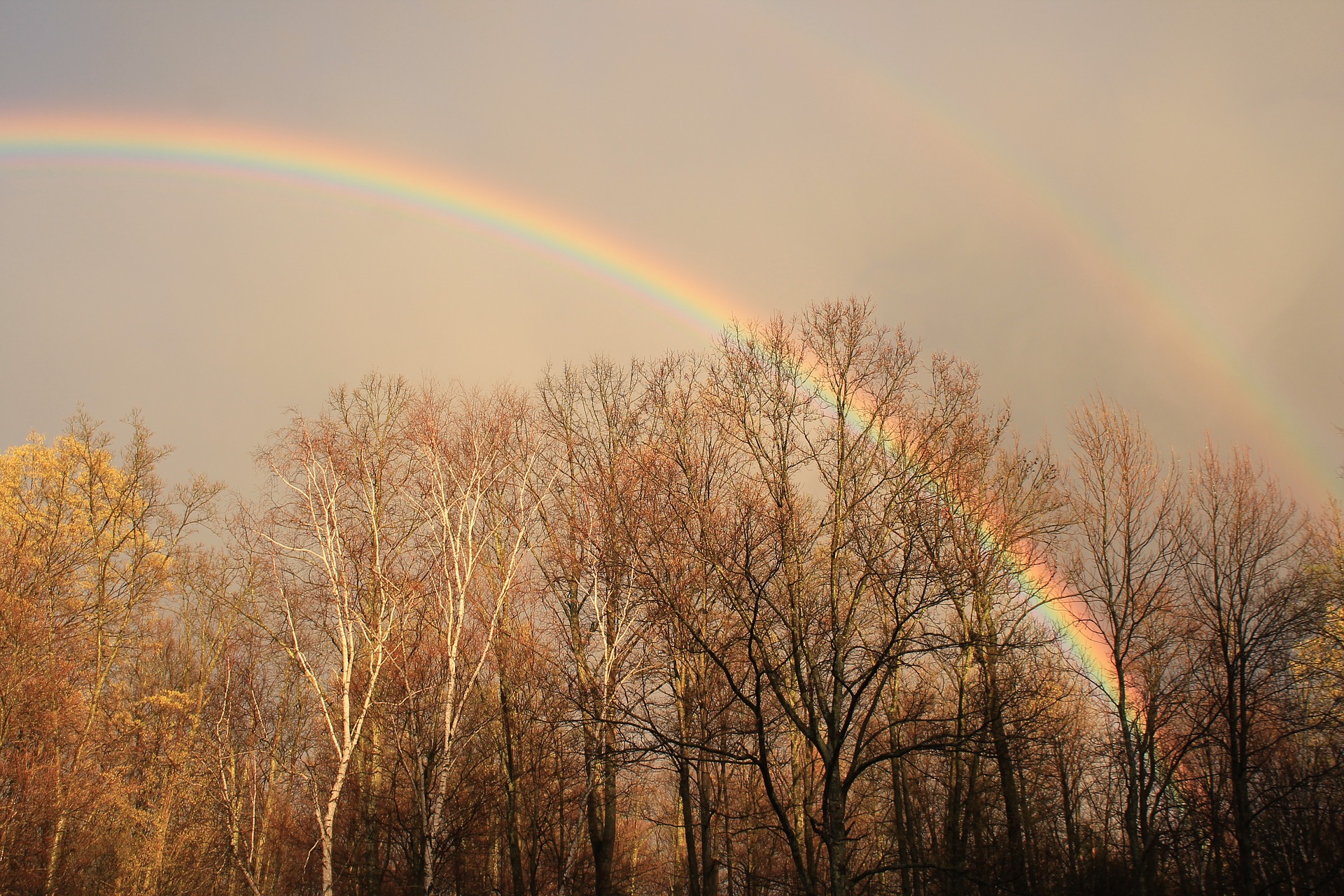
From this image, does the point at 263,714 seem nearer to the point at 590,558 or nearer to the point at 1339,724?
the point at 590,558

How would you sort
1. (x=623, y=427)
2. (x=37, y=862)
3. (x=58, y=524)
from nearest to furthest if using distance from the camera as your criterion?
(x=623, y=427), (x=37, y=862), (x=58, y=524)

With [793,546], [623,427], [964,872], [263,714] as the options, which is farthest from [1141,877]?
[263,714]

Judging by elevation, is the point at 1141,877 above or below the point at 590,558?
below

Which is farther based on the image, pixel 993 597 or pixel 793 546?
pixel 993 597

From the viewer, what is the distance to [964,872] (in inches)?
322

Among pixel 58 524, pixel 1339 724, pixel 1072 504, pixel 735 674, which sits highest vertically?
pixel 58 524

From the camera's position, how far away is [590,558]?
1532 cm

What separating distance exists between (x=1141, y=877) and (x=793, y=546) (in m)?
10.4

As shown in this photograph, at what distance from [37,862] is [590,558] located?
15.8 metres

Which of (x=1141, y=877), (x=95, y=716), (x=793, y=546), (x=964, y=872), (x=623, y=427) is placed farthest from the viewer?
(x=95, y=716)

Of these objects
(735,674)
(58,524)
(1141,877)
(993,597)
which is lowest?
(1141,877)

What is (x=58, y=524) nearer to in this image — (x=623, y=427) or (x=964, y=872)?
(x=623, y=427)

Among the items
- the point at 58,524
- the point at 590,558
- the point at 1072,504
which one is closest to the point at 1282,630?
the point at 1072,504

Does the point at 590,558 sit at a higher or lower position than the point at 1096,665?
higher
